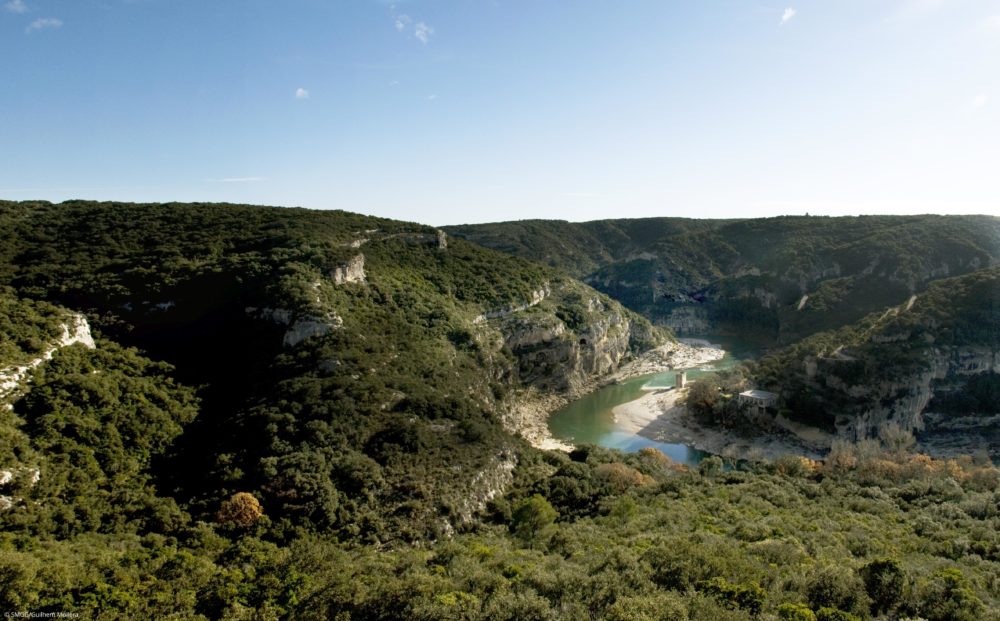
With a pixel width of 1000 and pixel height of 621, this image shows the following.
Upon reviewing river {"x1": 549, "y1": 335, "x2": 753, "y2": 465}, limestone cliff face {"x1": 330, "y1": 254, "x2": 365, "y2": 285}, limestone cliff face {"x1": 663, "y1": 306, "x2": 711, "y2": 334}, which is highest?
limestone cliff face {"x1": 330, "y1": 254, "x2": 365, "y2": 285}

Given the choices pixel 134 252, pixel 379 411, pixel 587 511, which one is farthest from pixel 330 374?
pixel 134 252

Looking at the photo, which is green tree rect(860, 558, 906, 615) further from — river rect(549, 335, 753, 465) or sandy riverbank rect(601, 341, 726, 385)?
sandy riverbank rect(601, 341, 726, 385)

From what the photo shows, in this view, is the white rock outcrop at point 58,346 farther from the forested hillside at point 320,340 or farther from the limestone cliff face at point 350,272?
the limestone cliff face at point 350,272

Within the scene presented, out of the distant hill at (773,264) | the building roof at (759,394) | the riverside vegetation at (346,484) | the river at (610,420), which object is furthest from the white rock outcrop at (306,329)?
the distant hill at (773,264)

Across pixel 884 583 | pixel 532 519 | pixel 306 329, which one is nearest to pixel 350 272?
pixel 306 329

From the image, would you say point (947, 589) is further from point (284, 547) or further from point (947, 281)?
point (947, 281)

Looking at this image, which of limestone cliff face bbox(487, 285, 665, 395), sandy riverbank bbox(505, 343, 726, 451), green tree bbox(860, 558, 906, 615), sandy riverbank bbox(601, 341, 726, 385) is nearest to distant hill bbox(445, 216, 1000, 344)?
sandy riverbank bbox(601, 341, 726, 385)
